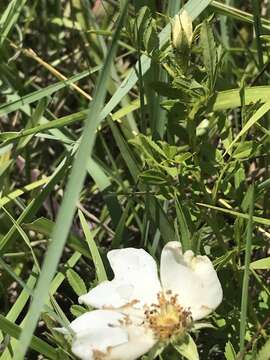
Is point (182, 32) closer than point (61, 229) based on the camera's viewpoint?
No

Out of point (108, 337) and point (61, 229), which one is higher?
point (61, 229)

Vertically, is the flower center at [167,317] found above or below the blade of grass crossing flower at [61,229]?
below

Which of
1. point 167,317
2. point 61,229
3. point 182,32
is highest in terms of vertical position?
point 182,32

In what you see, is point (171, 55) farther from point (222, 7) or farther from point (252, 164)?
point (252, 164)

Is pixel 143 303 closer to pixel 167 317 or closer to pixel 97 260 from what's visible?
pixel 167 317

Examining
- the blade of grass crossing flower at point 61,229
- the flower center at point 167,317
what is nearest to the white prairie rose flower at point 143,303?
the flower center at point 167,317

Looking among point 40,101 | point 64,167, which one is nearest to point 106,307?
point 64,167

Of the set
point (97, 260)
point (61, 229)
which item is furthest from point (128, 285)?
point (61, 229)

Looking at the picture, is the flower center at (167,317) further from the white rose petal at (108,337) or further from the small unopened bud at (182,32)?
the small unopened bud at (182,32)
